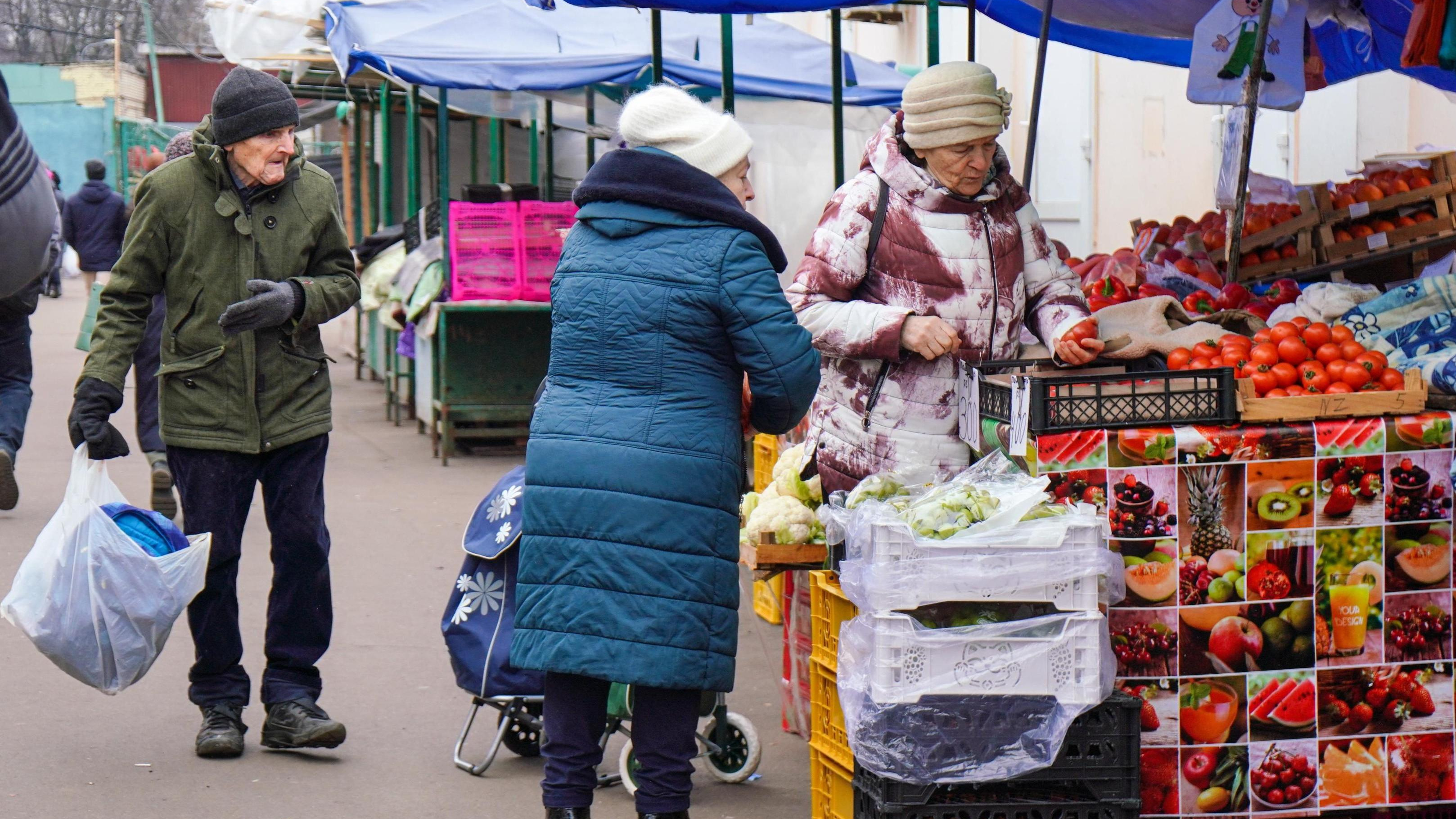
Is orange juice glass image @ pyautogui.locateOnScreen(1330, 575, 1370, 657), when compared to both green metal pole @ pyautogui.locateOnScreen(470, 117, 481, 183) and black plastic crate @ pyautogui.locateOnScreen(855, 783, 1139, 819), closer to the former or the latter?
black plastic crate @ pyautogui.locateOnScreen(855, 783, 1139, 819)

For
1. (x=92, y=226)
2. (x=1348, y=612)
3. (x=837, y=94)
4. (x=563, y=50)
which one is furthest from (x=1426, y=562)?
(x=92, y=226)

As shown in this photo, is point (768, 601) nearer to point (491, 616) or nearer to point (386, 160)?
point (491, 616)

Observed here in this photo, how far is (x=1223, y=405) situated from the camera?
3.80 meters

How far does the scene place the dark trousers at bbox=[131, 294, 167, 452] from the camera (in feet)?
27.7

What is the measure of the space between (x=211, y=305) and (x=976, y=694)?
8.27 feet

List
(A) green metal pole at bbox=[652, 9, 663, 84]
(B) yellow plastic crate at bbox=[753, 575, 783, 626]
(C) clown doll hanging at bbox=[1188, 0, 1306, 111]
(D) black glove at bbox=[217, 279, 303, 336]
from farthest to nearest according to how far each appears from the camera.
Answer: (C) clown doll hanging at bbox=[1188, 0, 1306, 111] → (B) yellow plastic crate at bbox=[753, 575, 783, 626] → (A) green metal pole at bbox=[652, 9, 663, 84] → (D) black glove at bbox=[217, 279, 303, 336]

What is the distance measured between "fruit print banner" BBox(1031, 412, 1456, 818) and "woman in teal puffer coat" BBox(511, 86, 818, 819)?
2.44ft

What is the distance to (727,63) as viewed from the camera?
5273 millimetres

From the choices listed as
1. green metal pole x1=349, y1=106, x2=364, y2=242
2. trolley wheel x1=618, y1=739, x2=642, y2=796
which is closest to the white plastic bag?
trolley wheel x1=618, y1=739, x2=642, y2=796

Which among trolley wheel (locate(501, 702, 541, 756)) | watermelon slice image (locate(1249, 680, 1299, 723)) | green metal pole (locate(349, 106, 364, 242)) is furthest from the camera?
green metal pole (locate(349, 106, 364, 242))

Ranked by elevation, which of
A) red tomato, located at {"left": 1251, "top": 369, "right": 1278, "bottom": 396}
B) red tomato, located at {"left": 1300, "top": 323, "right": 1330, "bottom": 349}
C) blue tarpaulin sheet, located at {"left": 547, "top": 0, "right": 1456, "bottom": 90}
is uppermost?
blue tarpaulin sheet, located at {"left": 547, "top": 0, "right": 1456, "bottom": 90}

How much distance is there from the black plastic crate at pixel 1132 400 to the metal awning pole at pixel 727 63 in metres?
1.65

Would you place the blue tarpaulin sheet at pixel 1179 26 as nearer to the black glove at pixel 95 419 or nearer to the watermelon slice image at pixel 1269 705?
the watermelon slice image at pixel 1269 705

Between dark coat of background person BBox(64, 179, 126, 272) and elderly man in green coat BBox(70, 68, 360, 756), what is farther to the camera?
dark coat of background person BBox(64, 179, 126, 272)
